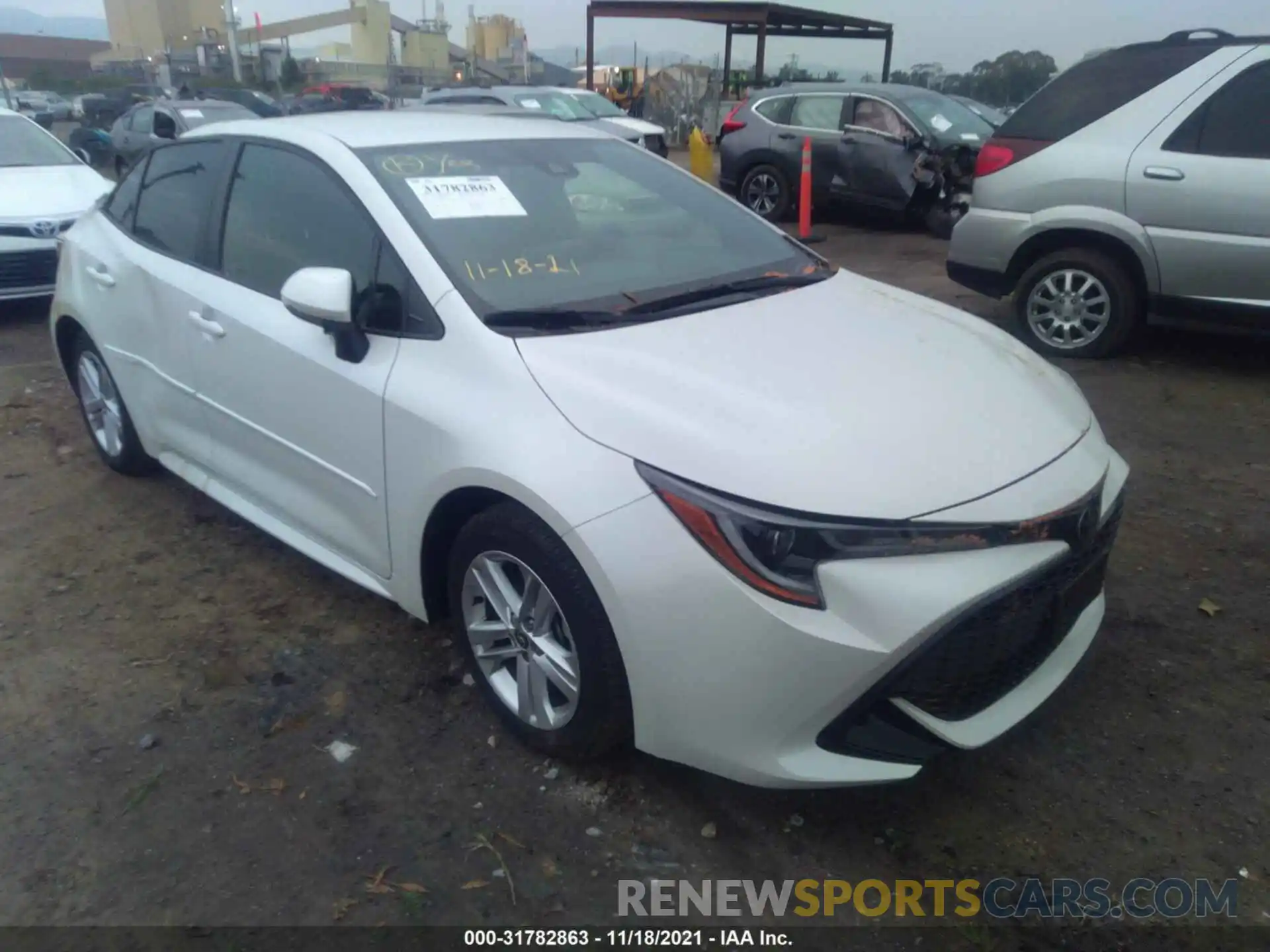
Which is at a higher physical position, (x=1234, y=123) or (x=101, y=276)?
(x=1234, y=123)

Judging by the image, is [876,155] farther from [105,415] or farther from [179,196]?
[105,415]

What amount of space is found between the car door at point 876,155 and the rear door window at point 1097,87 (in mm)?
4522

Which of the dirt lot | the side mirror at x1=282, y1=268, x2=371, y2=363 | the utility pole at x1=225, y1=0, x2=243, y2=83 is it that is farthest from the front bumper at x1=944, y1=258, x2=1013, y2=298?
the utility pole at x1=225, y1=0, x2=243, y2=83

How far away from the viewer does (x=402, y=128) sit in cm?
341

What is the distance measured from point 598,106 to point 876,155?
20.9 ft

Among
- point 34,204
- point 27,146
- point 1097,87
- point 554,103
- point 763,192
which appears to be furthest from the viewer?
point 554,103

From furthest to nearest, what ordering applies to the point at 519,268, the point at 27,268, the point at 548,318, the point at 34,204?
the point at 34,204
the point at 27,268
the point at 519,268
the point at 548,318

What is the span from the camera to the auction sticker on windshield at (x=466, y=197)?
302 centimetres

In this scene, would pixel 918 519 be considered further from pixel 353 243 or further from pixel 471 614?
pixel 353 243

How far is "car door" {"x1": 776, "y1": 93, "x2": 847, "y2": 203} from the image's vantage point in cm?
1112

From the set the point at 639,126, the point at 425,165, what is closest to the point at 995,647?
the point at 425,165

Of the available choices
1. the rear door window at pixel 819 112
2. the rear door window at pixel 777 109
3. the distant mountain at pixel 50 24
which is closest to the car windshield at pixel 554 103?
the rear door window at pixel 777 109

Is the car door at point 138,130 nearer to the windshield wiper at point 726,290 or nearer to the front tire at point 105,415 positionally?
the front tire at point 105,415

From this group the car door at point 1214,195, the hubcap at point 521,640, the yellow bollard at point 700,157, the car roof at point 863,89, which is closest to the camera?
the hubcap at point 521,640
